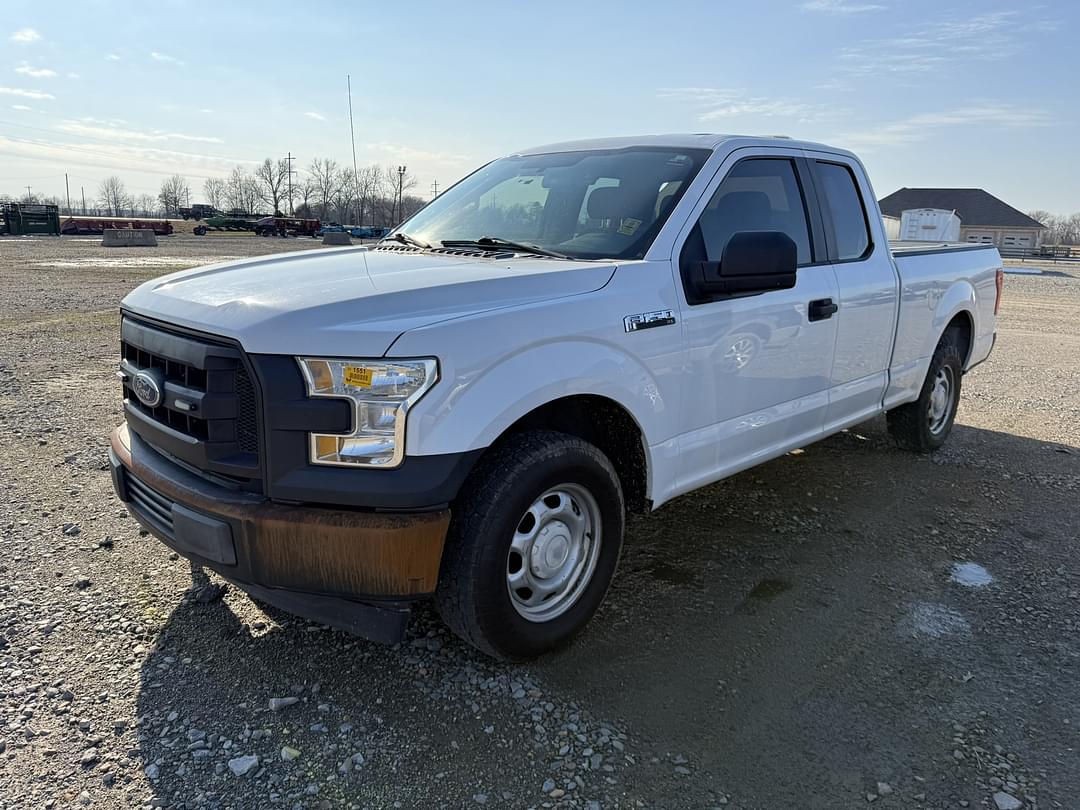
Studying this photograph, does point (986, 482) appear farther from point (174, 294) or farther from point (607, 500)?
point (174, 294)

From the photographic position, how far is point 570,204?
375 cm

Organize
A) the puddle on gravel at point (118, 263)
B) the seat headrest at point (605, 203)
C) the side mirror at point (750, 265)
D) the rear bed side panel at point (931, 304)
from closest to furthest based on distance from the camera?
the side mirror at point (750, 265), the seat headrest at point (605, 203), the rear bed side panel at point (931, 304), the puddle on gravel at point (118, 263)

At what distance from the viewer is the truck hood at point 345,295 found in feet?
7.88

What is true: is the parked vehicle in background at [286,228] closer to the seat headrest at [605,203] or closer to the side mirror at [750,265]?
the seat headrest at [605,203]

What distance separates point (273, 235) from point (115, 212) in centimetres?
13570

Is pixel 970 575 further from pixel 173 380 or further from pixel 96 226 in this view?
pixel 96 226

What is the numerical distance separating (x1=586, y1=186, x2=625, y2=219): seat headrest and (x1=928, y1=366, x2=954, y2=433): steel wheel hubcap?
3253 millimetres

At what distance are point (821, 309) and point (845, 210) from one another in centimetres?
93

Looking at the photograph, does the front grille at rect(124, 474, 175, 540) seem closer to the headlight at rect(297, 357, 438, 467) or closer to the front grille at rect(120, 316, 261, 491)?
the front grille at rect(120, 316, 261, 491)

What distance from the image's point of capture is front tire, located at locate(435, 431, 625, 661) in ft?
8.57

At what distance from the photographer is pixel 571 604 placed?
120 inches

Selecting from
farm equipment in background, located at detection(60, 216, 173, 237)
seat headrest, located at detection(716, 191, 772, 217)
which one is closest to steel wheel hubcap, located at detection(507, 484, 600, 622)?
seat headrest, located at detection(716, 191, 772, 217)

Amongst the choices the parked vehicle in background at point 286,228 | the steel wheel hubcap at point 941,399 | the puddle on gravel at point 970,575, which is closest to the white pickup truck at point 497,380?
the puddle on gravel at point 970,575

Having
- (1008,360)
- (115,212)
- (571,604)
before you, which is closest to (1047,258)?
(1008,360)
